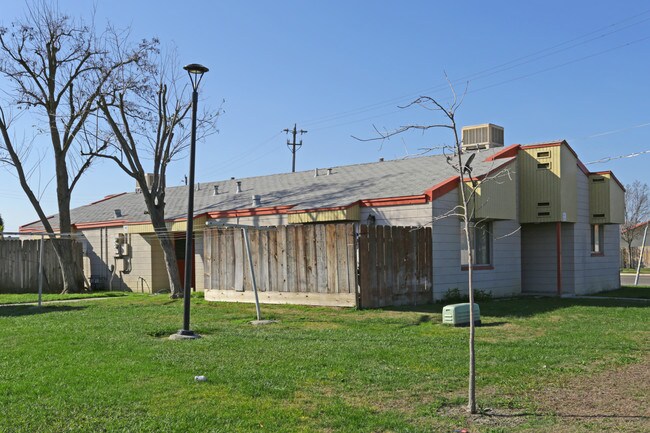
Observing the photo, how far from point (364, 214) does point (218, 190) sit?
10.6 m

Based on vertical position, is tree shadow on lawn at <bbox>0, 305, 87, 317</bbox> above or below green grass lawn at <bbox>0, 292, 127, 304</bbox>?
above

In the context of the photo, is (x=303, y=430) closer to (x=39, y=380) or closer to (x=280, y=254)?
(x=39, y=380)

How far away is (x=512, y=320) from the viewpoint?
45.1 ft

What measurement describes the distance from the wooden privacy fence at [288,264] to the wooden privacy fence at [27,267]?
879 centimetres

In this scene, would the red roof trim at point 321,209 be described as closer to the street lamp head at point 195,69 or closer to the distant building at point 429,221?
the distant building at point 429,221

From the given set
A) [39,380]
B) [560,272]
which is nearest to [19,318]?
[39,380]

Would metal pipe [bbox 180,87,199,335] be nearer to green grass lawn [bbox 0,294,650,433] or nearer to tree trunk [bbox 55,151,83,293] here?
green grass lawn [bbox 0,294,650,433]

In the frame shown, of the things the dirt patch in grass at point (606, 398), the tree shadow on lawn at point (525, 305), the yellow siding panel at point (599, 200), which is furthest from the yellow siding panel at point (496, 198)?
the dirt patch in grass at point (606, 398)

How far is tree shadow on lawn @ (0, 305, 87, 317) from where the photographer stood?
15.9m

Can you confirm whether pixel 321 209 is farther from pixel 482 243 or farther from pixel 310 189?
pixel 482 243

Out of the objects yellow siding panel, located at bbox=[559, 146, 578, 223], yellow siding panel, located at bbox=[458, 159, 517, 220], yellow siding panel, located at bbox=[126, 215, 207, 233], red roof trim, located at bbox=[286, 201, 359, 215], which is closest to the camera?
red roof trim, located at bbox=[286, 201, 359, 215]

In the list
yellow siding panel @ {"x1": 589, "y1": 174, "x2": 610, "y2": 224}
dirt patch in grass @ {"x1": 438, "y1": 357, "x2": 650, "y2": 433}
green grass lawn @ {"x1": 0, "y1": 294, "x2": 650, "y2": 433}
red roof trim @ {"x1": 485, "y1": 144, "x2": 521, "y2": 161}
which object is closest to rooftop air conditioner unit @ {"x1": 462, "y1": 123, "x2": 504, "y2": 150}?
→ red roof trim @ {"x1": 485, "y1": 144, "x2": 521, "y2": 161}

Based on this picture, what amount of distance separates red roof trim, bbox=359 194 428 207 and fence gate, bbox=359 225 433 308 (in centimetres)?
81

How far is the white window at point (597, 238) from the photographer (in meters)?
23.0
